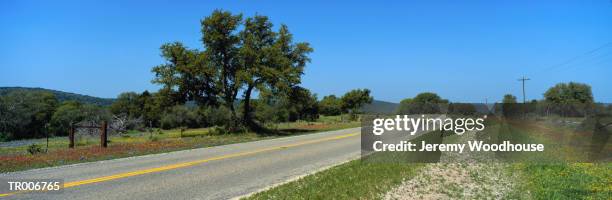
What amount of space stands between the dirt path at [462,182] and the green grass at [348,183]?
38 centimetres

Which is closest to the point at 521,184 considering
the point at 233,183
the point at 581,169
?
the point at 581,169

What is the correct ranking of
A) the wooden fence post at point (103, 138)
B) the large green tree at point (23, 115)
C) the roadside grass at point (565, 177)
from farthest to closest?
the large green tree at point (23, 115) < the wooden fence post at point (103, 138) < the roadside grass at point (565, 177)

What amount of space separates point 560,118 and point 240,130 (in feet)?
76.4

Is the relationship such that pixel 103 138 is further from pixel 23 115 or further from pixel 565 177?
pixel 23 115

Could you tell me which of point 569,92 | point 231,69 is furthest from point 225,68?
point 569,92

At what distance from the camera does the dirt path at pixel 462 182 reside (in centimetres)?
1028

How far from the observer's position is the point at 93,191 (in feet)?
33.0

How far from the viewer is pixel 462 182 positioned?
12.2 metres

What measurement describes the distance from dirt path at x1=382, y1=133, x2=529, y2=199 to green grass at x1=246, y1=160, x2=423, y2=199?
14.8 inches

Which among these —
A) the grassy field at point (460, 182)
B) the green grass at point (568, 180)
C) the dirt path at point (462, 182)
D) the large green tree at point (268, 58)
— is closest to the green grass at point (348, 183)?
the grassy field at point (460, 182)

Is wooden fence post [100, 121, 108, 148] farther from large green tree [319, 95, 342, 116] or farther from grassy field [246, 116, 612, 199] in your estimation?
large green tree [319, 95, 342, 116]

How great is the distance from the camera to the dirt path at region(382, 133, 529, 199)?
405 inches

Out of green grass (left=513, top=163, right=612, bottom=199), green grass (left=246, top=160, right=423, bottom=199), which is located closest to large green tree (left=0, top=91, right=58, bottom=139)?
green grass (left=246, top=160, right=423, bottom=199)

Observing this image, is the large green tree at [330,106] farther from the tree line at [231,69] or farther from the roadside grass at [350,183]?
the roadside grass at [350,183]
